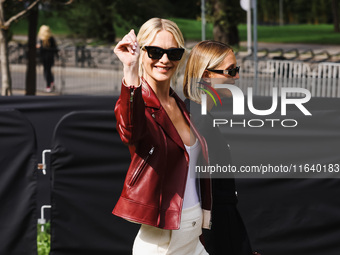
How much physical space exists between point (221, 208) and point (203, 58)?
784mm

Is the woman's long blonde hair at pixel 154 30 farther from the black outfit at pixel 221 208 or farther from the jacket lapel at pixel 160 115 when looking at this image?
the black outfit at pixel 221 208

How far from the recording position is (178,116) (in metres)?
3.64

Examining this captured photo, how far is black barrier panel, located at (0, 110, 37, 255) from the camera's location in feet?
18.9

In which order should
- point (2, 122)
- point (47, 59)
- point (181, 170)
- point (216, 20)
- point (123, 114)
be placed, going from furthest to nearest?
1. point (216, 20)
2. point (47, 59)
3. point (2, 122)
4. point (181, 170)
5. point (123, 114)

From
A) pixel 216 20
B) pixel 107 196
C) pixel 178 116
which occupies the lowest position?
pixel 107 196

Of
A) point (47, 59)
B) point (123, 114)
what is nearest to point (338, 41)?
point (47, 59)

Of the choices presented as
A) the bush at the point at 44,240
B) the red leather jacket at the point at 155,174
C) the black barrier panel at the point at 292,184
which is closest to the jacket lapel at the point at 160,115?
the red leather jacket at the point at 155,174

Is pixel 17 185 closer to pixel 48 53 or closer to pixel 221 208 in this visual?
pixel 221 208

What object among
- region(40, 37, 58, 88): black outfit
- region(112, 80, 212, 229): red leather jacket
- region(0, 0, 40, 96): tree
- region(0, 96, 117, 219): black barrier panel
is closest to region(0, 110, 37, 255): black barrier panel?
region(0, 96, 117, 219): black barrier panel

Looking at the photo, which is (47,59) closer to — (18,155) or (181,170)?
(18,155)

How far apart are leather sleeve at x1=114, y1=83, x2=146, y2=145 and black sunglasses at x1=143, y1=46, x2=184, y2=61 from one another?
1.15 feet

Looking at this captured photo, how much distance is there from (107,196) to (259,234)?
4.32 feet

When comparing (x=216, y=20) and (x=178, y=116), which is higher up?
(x=216, y=20)

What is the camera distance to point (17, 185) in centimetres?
586
